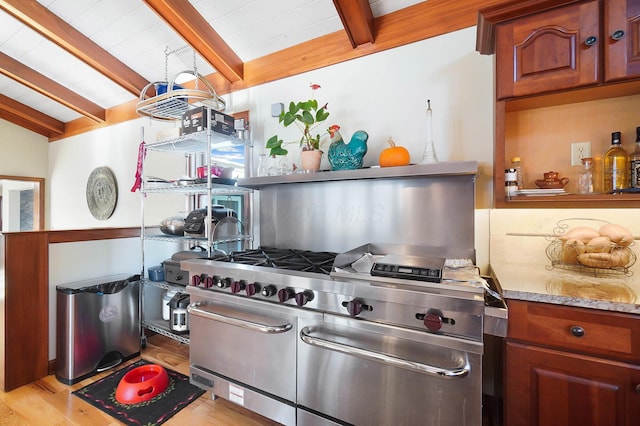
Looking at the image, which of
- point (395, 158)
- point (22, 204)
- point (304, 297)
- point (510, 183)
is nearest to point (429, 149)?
point (395, 158)

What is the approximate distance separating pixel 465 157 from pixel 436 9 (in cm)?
93

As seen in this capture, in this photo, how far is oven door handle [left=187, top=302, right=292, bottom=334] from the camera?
53.7 inches

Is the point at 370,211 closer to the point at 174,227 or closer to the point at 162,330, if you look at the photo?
the point at 174,227

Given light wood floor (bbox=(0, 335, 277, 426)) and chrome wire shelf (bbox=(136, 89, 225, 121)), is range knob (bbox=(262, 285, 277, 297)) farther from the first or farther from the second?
chrome wire shelf (bbox=(136, 89, 225, 121))

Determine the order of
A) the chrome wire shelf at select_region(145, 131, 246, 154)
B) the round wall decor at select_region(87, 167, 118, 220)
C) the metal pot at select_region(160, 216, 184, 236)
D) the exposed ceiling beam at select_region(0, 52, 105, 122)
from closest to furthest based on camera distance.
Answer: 1. the chrome wire shelf at select_region(145, 131, 246, 154)
2. the metal pot at select_region(160, 216, 184, 236)
3. the exposed ceiling beam at select_region(0, 52, 105, 122)
4. the round wall decor at select_region(87, 167, 118, 220)

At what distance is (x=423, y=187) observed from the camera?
5.56ft

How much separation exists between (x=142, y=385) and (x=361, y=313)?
4.95 ft

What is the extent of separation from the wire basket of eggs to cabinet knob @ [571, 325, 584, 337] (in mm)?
413

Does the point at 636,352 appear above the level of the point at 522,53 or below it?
below

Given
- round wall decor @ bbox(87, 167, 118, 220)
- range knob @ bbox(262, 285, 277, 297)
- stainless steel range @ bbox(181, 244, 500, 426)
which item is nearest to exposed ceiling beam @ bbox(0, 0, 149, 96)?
round wall decor @ bbox(87, 167, 118, 220)

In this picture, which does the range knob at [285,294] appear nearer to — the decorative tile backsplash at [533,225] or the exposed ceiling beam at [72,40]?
the decorative tile backsplash at [533,225]

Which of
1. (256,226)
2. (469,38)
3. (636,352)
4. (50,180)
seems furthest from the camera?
(50,180)

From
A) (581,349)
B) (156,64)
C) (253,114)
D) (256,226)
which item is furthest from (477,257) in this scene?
(156,64)

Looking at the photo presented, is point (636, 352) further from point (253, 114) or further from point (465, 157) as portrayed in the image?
point (253, 114)
